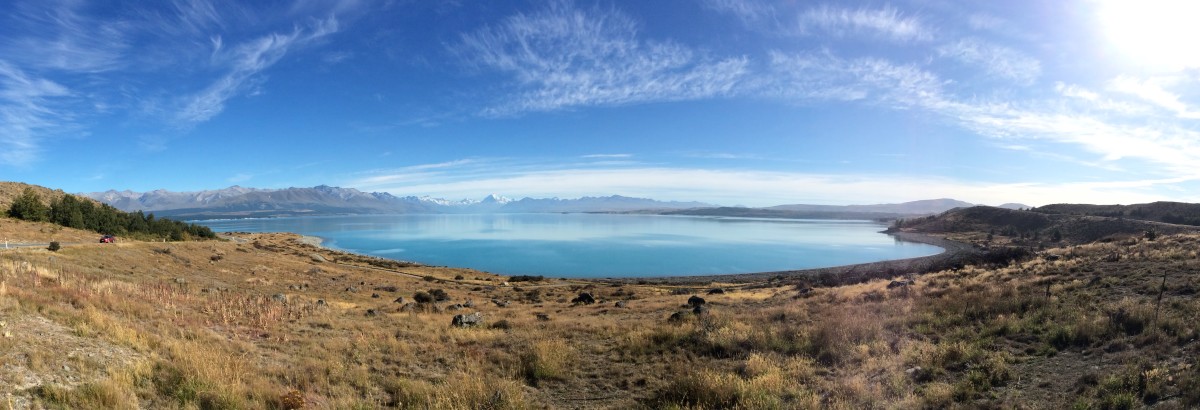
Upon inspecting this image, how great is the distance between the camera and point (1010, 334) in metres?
10.2

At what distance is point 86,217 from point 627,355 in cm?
7459

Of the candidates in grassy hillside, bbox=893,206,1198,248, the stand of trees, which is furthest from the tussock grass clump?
grassy hillside, bbox=893,206,1198,248

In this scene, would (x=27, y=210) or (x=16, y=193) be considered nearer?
(x=27, y=210)

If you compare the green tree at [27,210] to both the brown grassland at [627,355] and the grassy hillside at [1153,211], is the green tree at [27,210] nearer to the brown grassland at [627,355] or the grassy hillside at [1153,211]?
Answer: the brown grassland at [627,355]

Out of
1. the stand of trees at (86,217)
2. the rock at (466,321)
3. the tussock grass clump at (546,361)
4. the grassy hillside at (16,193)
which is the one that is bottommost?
the rock at (466,321)

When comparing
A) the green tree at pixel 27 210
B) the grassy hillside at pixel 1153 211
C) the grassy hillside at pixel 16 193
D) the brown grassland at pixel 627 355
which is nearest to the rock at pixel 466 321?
the brown grassland at pixel 627 355

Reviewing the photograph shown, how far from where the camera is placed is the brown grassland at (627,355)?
6.81 m

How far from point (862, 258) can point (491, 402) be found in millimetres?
91476

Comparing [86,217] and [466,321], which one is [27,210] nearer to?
[86,217]

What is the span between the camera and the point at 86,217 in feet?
179

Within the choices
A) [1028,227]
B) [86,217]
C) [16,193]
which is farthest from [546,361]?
[1028,227]

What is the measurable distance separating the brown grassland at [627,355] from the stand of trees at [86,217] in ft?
164

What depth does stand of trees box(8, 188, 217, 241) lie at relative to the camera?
156 ft

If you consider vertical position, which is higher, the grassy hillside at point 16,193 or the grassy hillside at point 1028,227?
the grassy hillside at point 16,193
